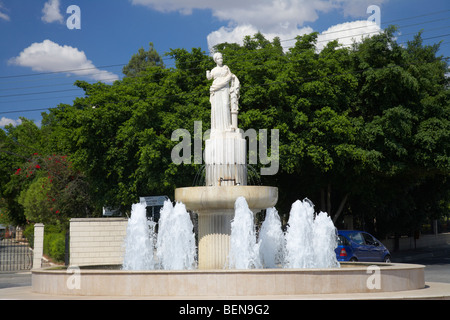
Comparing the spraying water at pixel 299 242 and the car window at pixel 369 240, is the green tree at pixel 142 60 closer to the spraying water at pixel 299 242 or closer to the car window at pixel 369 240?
the car window at pixel 369 240

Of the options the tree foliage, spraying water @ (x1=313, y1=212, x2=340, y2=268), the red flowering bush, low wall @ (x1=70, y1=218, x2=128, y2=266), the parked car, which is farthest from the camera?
the red flowering bush

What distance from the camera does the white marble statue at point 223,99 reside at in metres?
15.0

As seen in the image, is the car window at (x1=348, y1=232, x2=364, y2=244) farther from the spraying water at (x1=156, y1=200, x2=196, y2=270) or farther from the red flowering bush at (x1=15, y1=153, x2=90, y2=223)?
the red flowering bush at (x1=15, y1=153, x2=90, y2=223)

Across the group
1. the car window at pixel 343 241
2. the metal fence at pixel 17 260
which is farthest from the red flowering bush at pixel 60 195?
the car window at pixel 343 241

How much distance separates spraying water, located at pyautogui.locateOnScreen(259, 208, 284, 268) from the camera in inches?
576

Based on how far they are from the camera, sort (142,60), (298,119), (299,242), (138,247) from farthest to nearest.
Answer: (142,60) < (298,119) < (138,247) < (299,242)

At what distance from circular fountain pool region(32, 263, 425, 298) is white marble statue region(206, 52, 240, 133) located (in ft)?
16.6

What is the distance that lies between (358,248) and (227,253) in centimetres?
873

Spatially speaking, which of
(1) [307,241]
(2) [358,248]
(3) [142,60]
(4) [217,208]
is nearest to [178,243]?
(4) [217,208]

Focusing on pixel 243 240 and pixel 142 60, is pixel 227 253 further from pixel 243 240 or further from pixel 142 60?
pixel 142 60

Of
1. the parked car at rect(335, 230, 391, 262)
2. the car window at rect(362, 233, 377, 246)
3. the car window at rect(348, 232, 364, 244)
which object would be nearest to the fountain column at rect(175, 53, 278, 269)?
the parked car at rect(335, 230, 391, 262)

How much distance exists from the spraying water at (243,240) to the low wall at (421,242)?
2492 centimetres

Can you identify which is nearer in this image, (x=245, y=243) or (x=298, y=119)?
(x=245, y=243)

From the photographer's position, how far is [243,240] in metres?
13.4
